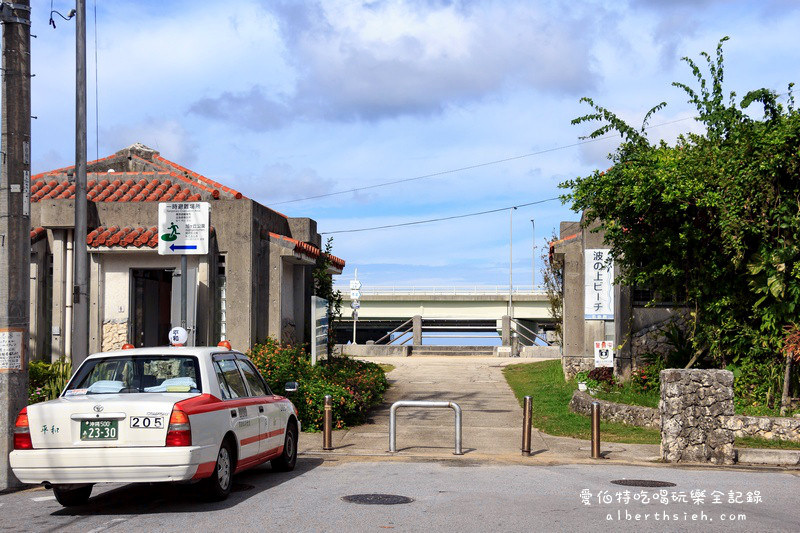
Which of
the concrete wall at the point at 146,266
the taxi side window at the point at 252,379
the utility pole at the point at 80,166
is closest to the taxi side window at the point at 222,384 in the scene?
the taxi side window at the point at 252,379

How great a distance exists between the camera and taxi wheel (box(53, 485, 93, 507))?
9.41 m

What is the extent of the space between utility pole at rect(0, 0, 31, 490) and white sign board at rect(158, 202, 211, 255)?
3.07 metres

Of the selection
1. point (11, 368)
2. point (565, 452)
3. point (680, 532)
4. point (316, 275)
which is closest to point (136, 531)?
point (11, 368)

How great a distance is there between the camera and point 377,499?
31.4 feet

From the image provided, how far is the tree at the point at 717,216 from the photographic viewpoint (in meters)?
16.3

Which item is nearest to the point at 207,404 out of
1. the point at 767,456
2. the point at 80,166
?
the point at 80,166

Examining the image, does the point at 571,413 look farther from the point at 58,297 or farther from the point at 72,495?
the point at 72,495

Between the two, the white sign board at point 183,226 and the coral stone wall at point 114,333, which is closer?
the white sign board at point 183,226

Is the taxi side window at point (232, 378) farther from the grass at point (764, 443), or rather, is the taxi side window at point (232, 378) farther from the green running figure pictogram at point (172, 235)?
the grass at point (764, 443)

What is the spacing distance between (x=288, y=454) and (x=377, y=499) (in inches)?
110

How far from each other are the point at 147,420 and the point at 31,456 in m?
1.22

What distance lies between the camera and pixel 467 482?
1096 cm

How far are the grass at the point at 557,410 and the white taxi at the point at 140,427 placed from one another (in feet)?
26.1

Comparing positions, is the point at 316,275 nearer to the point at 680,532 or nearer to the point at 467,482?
the point at 467,482
